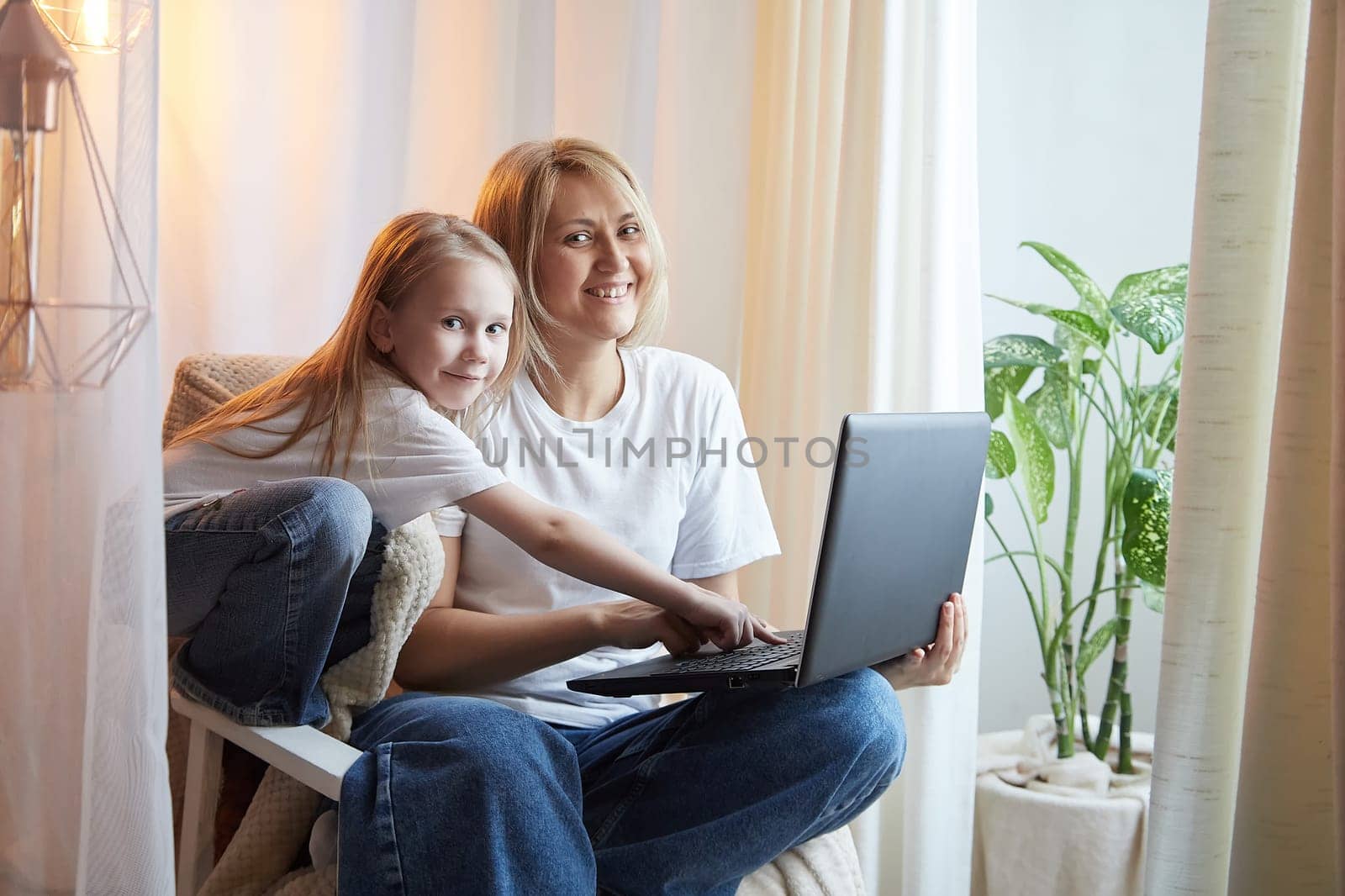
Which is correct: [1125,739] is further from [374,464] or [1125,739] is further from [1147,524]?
[374,464]

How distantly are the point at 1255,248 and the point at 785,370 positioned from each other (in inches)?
28.9

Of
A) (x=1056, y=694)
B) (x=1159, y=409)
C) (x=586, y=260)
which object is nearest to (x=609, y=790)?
(x=586, y=260)

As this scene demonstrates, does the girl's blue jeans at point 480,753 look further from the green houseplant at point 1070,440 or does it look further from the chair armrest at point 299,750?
the green houseplant at point 1070,440

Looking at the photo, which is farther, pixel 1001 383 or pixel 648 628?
pixel 1001 383

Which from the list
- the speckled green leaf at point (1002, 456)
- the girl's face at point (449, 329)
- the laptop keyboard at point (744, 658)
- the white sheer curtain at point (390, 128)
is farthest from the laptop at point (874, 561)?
the white sheer curtain at point (390, 128)

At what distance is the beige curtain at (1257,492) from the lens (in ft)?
3.81

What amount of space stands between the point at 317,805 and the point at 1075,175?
1.69m

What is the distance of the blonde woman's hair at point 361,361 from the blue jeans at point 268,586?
142 mm

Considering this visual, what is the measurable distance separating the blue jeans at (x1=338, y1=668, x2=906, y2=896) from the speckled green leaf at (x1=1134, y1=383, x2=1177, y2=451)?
781 mm

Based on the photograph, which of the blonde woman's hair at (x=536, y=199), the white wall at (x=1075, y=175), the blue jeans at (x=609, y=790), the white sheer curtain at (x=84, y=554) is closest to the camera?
the white sheer curtain at (x=84, y=554)

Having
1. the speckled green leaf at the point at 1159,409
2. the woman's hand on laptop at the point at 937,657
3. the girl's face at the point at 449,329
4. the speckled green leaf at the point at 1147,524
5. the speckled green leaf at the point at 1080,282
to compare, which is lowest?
the woman's hand on laptop at the point at 937,657

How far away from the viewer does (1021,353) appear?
1.76 meters

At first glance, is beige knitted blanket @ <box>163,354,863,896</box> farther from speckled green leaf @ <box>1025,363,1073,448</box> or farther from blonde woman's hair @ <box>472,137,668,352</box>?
speckled green leaf @ <box>1025,363,1073,448</box>

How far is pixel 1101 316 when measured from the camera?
1.73 m
